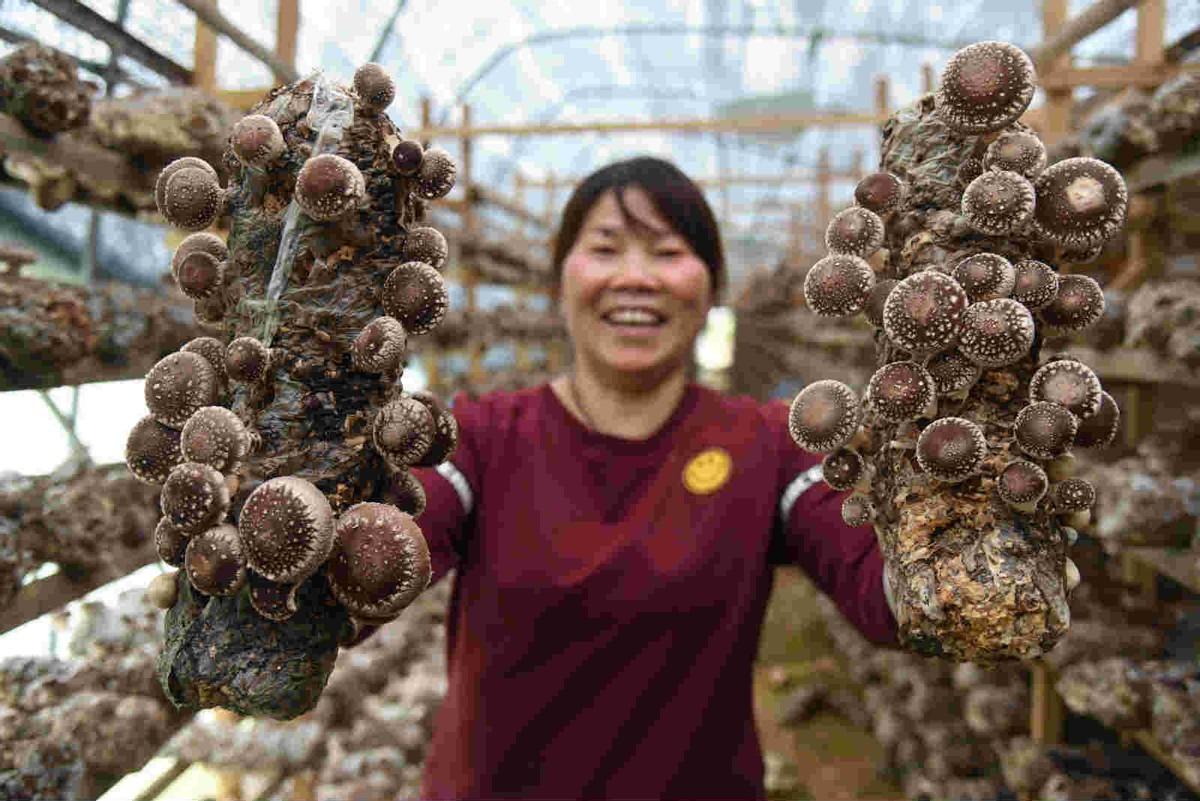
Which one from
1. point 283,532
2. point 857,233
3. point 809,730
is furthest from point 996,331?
point 809,730

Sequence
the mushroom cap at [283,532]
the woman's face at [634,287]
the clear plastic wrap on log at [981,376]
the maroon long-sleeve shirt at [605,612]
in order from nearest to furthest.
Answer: the mushroom cap at [283,532] < the clear plastic wrap on log at [981,376] < the maroon long-sleeve shirt at [605,612] < the woman's face at [634,287]

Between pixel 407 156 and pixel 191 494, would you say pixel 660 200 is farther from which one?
pixel 191 494

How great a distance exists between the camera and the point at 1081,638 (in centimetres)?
194

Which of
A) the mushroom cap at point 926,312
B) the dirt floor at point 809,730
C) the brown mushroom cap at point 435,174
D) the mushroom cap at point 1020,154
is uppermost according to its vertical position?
the mushroom cap at point 1020,154

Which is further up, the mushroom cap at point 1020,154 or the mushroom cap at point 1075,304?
the mushroom cap at point 1020,154

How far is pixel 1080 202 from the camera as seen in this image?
672mm

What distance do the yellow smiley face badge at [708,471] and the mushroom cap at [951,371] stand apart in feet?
2.55

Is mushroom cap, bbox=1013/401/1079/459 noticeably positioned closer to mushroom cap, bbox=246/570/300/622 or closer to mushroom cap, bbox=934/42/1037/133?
mushroom cap, bbox=934/42/1037/133

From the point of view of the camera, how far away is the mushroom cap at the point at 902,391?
685 millimetres

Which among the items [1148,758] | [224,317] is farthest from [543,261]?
[224,317]

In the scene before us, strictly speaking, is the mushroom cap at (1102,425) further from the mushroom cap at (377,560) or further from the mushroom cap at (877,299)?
the mushroom cap at (377,560)

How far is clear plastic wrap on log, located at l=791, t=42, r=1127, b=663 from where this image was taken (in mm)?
669

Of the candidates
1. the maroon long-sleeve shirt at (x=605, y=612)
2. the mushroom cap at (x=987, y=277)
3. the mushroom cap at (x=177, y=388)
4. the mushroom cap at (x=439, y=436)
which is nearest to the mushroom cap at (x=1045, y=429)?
the mushroom cap at (x=987, y=277)

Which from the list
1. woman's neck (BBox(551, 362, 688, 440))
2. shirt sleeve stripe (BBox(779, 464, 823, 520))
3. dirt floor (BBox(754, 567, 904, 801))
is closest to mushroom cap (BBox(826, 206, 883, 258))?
shirt sleeve stripe (BBox(779, 464, 823, 520))
